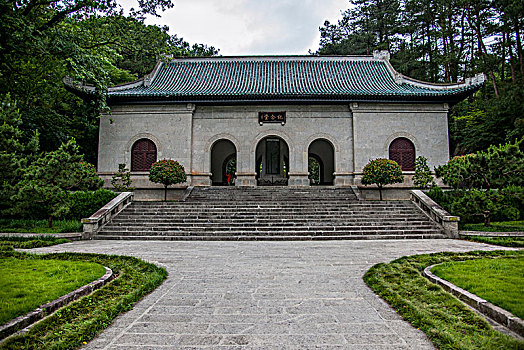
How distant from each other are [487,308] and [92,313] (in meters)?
3.43

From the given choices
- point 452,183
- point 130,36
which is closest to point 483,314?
point 452,183

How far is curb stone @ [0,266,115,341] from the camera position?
2.48m

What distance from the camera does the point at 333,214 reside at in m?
11.3

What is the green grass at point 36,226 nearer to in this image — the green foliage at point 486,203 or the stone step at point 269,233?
the stone step at point 269,233

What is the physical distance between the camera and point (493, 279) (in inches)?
148

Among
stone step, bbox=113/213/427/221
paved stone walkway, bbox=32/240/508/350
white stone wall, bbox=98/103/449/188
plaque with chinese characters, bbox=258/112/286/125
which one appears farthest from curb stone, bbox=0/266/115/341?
plaque with chinese characters, bbox=258/112/286/125

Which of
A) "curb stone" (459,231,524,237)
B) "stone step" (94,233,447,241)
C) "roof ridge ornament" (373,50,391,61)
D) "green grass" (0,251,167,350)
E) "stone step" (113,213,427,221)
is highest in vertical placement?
"roof ridge ornament" (373,50,391,61)

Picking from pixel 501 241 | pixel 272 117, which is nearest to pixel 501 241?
pixel 501 241

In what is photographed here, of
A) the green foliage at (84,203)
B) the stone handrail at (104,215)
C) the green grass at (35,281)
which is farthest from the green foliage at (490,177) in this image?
the green foliage at (84,203)

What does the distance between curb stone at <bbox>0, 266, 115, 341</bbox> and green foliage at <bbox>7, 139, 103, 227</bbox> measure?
6914mm

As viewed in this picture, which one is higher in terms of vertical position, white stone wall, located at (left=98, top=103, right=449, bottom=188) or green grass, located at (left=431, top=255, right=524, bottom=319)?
white stone wall, located at (left=98, top=103, right=449, bottom=188)

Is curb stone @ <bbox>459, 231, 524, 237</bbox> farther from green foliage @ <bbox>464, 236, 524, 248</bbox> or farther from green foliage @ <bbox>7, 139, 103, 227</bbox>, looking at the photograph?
green foliage @ <bbox>7, 139, 103, 227</bbox>

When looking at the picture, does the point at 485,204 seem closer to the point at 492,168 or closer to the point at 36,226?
the point at 492,168

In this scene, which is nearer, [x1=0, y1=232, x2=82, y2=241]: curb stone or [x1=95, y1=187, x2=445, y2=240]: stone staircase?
[x1=0, y1=232, x2=82, y2=241]: curb stone
